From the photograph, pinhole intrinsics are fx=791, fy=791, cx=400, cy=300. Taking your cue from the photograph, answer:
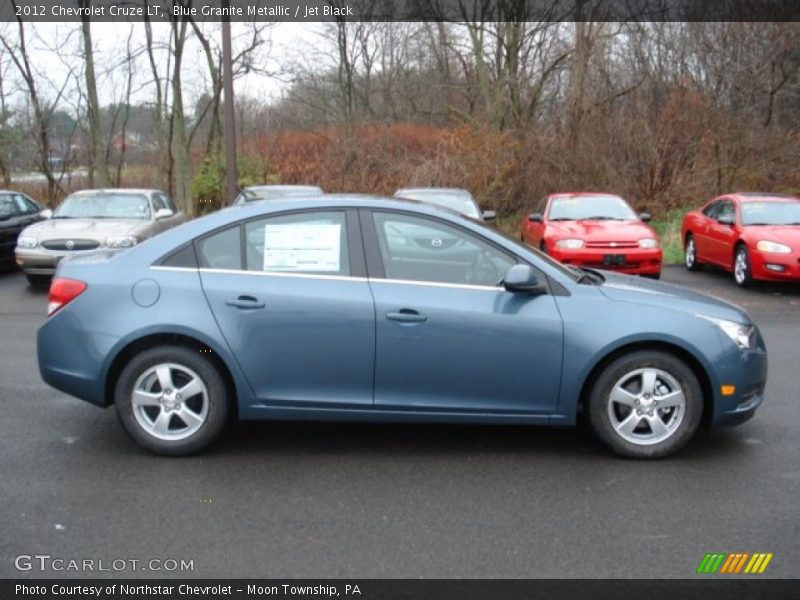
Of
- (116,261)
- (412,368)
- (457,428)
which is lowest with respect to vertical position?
(457,428)

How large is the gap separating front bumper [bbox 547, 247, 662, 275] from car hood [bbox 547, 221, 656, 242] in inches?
7.9

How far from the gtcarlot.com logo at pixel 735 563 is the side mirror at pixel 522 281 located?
170 centimetres

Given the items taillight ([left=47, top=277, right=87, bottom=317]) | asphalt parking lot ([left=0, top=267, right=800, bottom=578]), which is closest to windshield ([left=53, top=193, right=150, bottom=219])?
asphalt parking lot ([left=0, top=267, right=800, bottom=578])

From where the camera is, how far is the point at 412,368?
456cm

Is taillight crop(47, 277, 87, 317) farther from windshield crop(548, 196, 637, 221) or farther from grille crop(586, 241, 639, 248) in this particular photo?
windshield crop(548, 196, 637, 221)

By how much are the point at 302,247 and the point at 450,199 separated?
355 inches

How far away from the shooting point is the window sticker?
4.70 meters

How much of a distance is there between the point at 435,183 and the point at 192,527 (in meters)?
18.3

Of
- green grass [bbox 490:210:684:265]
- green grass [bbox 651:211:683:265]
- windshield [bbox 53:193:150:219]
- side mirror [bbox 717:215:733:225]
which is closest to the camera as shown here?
side mirror [bbox 717:215:733:225]

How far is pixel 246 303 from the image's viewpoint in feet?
15.0

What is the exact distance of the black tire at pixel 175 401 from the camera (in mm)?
4625

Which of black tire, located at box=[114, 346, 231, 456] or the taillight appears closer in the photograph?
black tire, located at box=[114, 346, 231, 456]
